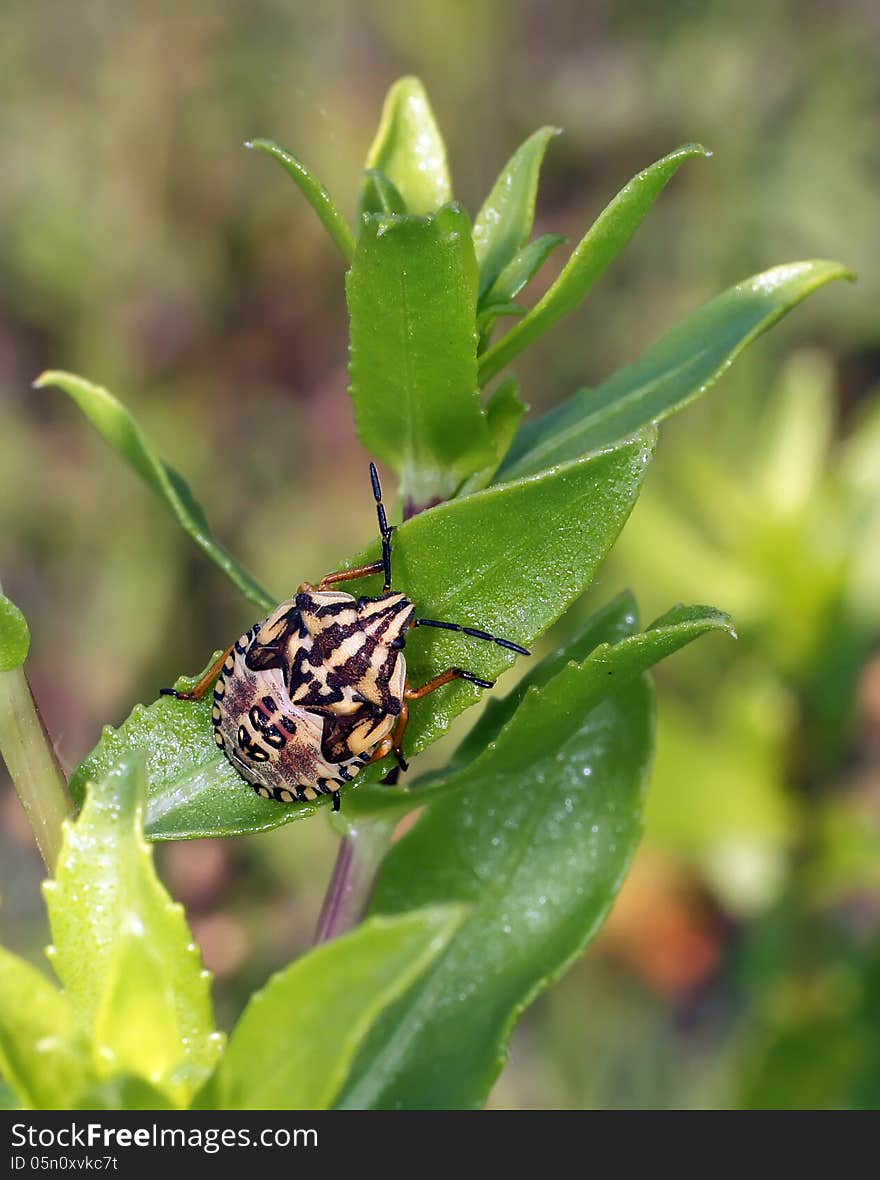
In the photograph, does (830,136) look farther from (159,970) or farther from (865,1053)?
(159,970)

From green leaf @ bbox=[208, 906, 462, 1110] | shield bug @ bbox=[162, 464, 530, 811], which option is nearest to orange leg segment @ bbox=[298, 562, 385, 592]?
shield bug @ bbox=[162, 464, 530, 811]

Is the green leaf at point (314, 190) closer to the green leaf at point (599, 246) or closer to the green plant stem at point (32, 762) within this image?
the green leaf at point (599, 246)

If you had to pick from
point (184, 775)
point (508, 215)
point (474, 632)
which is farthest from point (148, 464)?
point (508, 215)

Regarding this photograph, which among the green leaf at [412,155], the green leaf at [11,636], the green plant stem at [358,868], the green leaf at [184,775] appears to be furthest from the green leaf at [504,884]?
the green leaf at [412,155]

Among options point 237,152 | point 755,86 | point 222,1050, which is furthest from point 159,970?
point 755,86

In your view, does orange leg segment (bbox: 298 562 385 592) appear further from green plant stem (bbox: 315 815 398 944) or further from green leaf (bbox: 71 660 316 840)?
green plant stem (bbox: 315 815 398 944)

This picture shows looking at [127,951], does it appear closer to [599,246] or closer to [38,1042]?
[38,1042]

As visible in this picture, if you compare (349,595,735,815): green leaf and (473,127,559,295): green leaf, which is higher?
(473,127,559,295): green leaf

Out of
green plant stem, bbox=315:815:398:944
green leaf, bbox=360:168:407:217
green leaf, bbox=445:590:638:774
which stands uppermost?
green leaf, bbox=360:168:407:217
